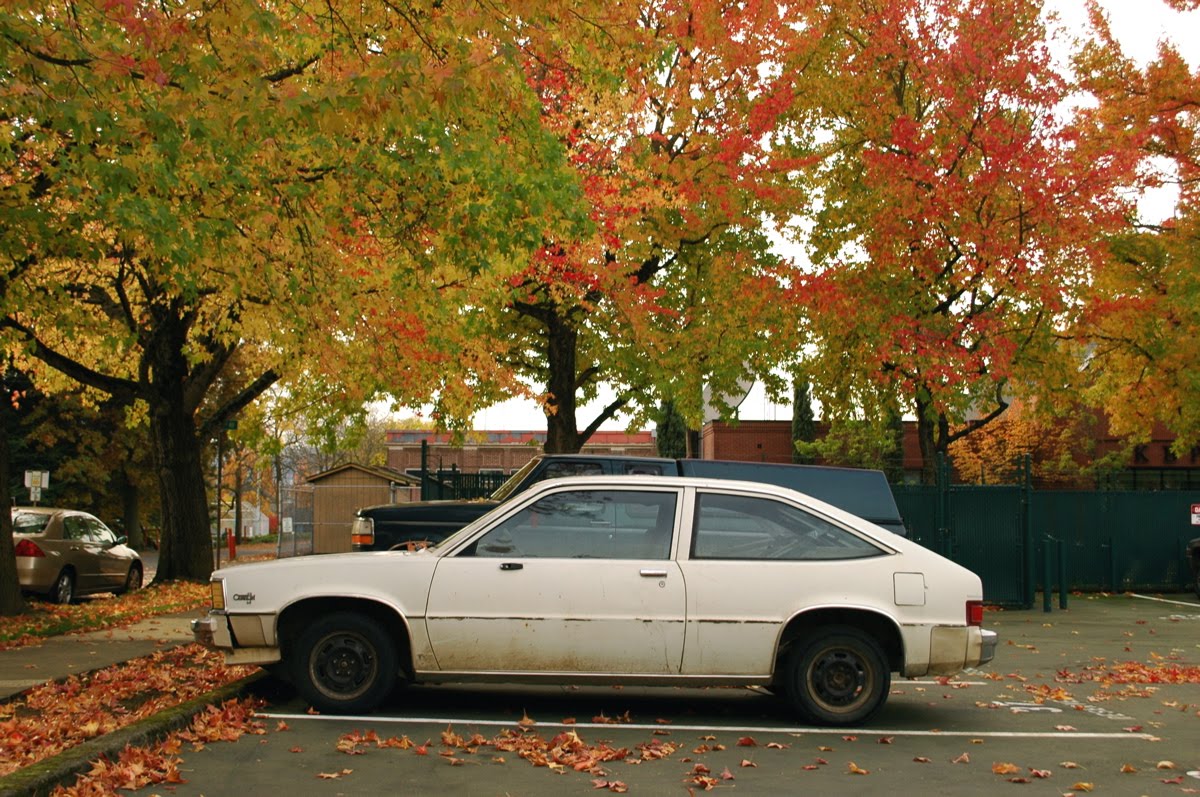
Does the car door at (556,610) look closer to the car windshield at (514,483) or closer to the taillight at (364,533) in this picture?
the taillight at (364,533)

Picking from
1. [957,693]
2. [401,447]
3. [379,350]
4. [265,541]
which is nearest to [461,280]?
[379,350]

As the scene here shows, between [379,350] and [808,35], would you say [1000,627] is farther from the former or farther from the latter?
[808,35]

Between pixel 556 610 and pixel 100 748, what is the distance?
303cm

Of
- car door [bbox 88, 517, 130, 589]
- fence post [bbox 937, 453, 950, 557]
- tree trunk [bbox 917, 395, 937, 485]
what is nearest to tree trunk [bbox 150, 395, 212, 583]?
car door [bbox 88, 517, 130, 589]

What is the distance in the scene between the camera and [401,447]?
92.9m

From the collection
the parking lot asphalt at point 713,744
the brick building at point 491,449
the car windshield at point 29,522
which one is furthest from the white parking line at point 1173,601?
the brick building at point 491,449

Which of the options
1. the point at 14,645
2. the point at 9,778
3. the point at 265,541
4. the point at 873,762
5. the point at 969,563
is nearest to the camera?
the point at 9,778

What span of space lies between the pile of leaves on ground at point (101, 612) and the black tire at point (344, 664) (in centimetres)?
555

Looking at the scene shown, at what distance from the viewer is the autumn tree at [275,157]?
9.79 m

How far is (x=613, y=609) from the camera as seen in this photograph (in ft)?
29.9

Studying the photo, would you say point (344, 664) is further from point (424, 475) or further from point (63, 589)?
point (63, 589)

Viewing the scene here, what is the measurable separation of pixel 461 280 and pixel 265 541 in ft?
203

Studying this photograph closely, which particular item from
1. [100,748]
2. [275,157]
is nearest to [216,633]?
[100,748]

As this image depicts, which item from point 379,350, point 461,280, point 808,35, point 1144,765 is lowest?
point 1144,765
